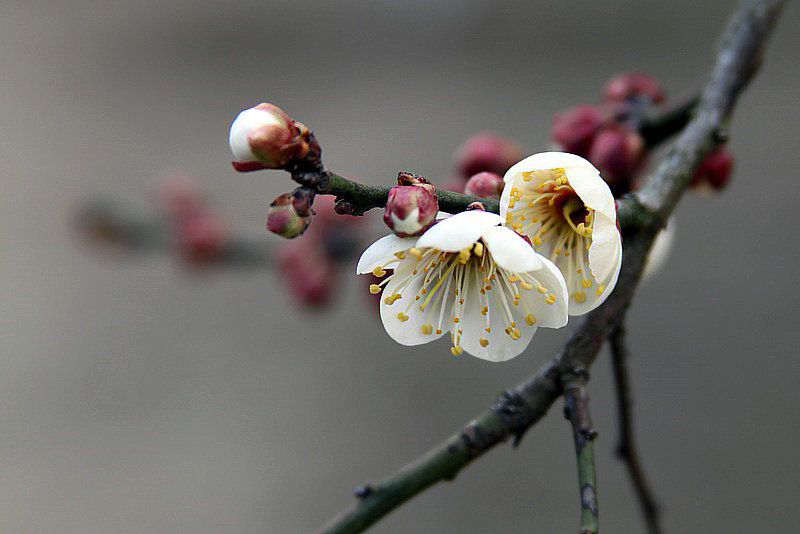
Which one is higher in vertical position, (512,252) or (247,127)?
(247,127)

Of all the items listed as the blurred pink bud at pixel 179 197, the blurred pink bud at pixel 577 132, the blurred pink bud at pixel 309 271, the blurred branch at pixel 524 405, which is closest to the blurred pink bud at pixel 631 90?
the blurred pink bud at pixel 577 132

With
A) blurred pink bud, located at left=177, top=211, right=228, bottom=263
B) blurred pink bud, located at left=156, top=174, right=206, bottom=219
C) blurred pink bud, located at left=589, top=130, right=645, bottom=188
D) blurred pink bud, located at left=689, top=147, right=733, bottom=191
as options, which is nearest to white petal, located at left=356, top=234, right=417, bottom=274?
blurred pink bud, located at left=589, top=130, right=645, bottom=188

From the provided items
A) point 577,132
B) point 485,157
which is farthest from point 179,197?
point 577,132

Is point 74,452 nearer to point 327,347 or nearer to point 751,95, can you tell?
point 327,347

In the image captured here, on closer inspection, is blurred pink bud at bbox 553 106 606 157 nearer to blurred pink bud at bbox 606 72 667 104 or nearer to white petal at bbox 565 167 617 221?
blurred pink bud at bbox 606 72 667 104

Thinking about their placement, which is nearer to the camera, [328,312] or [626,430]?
[626,430]

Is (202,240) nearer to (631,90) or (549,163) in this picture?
(631,90)
